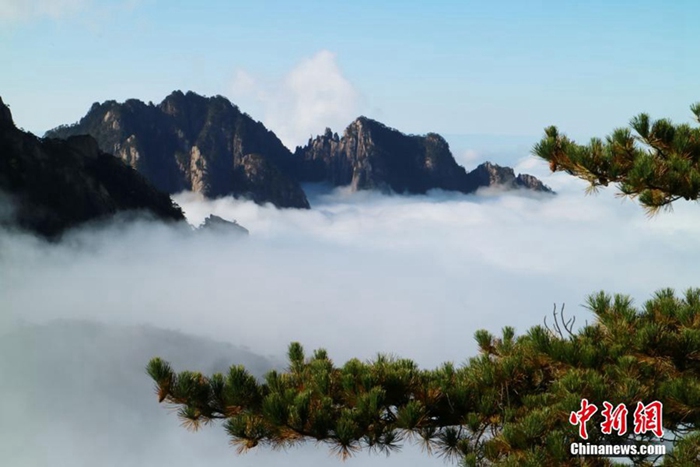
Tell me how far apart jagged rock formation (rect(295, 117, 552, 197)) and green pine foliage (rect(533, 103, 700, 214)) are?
552 feet

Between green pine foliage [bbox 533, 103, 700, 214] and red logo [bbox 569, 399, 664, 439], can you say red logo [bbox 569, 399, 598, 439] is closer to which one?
red logo [bbox 569, 399, 664, 439]

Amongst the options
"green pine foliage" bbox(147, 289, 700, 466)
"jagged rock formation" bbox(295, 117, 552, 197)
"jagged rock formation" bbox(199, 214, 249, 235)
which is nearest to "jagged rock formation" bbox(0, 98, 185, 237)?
"jagged rock formation" bbox(199, 214, 249, 235)

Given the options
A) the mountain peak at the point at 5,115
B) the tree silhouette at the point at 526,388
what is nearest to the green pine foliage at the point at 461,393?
the tree silhouette at the point at 526,388

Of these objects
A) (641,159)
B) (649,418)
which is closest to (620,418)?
(649,418)

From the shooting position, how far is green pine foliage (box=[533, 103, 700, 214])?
23.6 ft

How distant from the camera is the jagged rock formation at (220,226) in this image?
13838 centimetres

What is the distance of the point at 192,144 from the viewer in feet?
498

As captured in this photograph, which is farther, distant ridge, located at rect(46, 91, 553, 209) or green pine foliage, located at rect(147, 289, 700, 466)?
distant ridge, located at rect(46, 91, 553, 209)

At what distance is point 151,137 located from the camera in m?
144

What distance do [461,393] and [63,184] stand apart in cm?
8154

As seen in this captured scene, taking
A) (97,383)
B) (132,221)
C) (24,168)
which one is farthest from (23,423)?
(24,168)

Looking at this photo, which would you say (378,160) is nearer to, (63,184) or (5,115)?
(63,184)

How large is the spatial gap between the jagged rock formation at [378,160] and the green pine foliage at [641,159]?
168354 millimetres

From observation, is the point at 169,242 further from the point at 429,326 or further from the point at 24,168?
the point at 429,326
